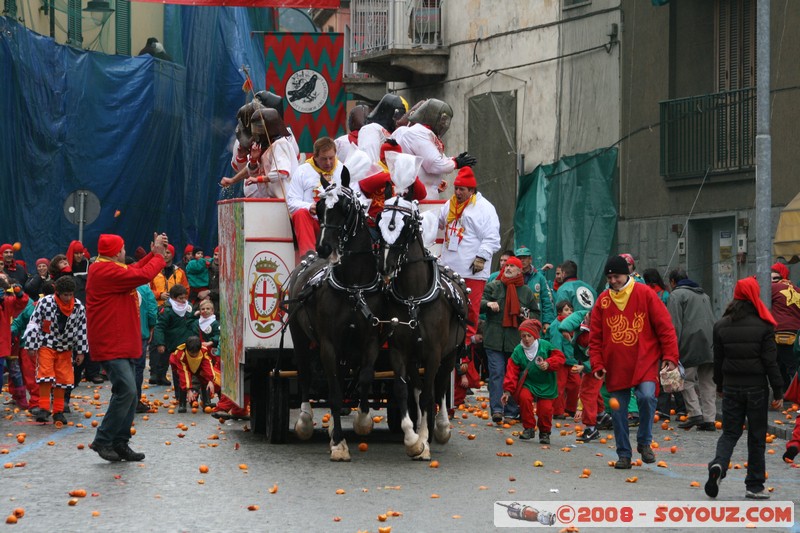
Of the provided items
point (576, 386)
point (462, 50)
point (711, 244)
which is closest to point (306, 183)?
point (576, 386)

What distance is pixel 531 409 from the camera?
15.8 m

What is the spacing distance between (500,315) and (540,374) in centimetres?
250

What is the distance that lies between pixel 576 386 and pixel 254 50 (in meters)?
22.7

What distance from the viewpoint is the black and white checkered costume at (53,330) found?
1798 cm

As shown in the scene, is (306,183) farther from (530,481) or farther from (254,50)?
(254,50)

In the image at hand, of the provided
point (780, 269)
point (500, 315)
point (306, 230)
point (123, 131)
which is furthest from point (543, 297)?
point (123, 131)

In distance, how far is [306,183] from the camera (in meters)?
14.9

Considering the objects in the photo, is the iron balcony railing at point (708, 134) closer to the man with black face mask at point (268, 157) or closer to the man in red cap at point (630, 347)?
the man with black face mask at point (268, 157)

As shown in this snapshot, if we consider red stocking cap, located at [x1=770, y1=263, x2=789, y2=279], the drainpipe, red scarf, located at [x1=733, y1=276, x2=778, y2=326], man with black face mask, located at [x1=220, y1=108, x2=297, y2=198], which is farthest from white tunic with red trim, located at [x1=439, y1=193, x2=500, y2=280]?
red stocking cap, located at [x1=770, y1=263, x2=789, y2=279]

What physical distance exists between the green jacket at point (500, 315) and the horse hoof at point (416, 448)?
453 cm

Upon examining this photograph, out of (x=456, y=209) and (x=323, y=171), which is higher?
(x=323, y=171)

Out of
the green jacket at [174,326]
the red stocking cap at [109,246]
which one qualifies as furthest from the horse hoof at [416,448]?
the green jacket at [174,326]

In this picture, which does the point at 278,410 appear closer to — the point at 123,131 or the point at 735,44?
the point at 735,44

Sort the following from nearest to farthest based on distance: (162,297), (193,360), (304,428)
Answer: (304,428) → (193,360) → (162,297)
